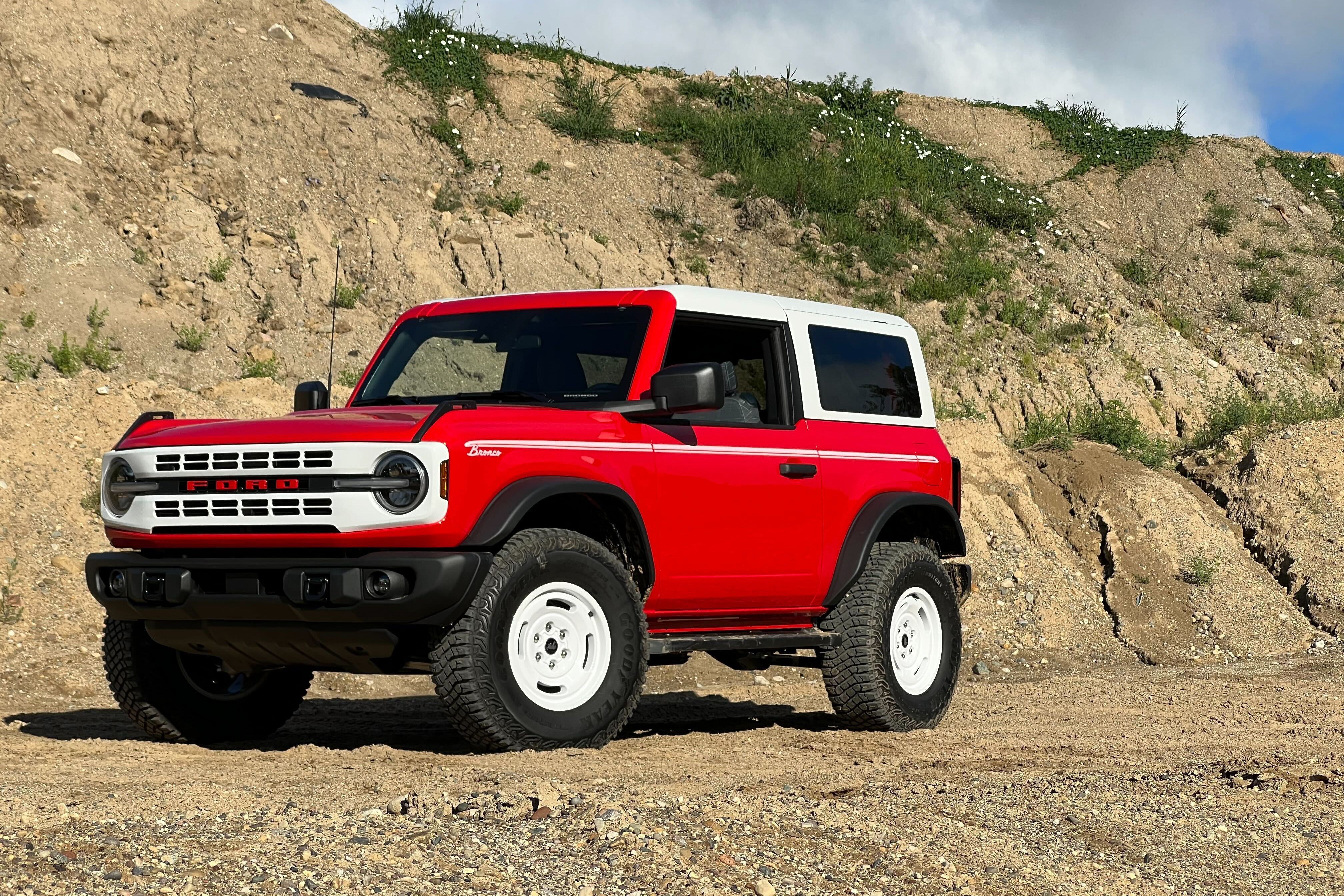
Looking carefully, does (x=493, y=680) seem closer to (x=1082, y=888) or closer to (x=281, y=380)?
(x=1082, y=888)

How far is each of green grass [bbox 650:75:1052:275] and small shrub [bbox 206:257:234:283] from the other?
30.9 ft

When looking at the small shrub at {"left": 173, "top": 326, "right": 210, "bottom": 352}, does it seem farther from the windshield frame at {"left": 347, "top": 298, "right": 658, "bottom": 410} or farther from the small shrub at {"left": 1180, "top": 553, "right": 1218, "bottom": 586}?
the small shrub at {"left": 1180, "top": 553, "right": 1218, "bottom": 586}

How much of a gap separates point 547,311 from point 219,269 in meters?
12.6

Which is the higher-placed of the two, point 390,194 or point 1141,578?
point 390,194

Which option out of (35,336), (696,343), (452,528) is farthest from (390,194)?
(452,528)

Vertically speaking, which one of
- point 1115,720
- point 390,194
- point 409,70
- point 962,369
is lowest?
point 1115,720

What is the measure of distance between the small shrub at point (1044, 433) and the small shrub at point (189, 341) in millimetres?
10726

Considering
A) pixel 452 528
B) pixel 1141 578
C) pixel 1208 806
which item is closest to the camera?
pixel 1208 806

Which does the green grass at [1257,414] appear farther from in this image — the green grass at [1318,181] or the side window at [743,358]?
the side window at [743,358]

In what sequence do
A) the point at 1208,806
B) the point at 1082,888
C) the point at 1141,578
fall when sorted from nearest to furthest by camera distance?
the point at 1082,888
the point at 1208,806
the point at 1141,578

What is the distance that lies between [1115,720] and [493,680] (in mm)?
4813

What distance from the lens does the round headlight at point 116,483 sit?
6.96 m

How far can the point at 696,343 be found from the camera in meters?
7.99

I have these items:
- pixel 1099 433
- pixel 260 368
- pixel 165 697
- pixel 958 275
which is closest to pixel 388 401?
pixel 165 697
